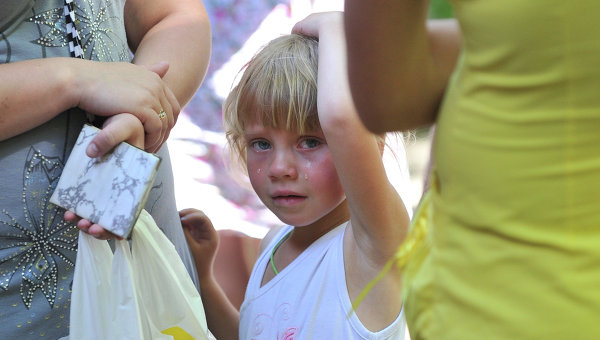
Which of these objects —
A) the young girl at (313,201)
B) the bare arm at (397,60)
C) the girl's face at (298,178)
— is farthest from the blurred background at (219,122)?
the bare arm at (397,60)

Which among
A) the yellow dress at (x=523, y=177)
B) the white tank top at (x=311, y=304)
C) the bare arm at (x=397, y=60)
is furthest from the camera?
the white tank top at (x=311, y=304)

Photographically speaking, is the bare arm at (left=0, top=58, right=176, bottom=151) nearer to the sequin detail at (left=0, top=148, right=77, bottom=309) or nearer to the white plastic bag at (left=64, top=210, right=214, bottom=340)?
the sequin detail at (left=0, top=148, right=77, bottom=309)

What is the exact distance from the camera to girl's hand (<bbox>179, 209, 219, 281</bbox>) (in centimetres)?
181

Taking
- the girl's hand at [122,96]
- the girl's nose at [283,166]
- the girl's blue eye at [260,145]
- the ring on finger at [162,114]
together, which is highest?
the girl's hand at [122,96]

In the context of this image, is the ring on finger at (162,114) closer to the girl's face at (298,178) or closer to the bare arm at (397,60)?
the girl's face at (298,178)

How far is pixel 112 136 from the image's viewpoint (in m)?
1.14

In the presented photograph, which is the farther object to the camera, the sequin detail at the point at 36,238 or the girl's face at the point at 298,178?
the girl's face at the point at 298,178

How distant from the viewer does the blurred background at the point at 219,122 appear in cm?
291

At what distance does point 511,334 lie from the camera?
0.64 m

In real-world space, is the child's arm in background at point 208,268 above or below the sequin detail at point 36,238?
below

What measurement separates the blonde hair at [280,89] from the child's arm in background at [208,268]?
9.6 inches

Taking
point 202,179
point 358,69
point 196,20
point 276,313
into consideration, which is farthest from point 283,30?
point 358,69

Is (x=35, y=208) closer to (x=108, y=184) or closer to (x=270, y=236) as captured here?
(x=108, y=184)

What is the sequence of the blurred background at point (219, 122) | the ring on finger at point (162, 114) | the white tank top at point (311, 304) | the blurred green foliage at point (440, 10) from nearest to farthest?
the ring on finger at point (162, 114) → the white tank top at point (311, 304) → the blurred background at point (219, 122) → the blurred green foliage at point (440, 10)
